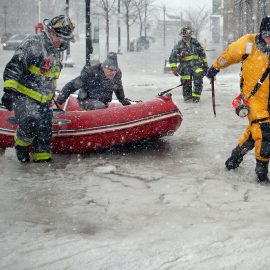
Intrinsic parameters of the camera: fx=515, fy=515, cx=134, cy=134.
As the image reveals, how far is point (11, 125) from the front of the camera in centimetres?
648

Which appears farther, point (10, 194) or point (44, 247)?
point (10, 194)

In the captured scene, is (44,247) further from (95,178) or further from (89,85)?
(89,85)

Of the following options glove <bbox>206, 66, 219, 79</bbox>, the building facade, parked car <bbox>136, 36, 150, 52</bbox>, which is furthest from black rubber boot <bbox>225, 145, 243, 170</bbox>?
parked car <bbox>136, 36, 150, 52</bbox>

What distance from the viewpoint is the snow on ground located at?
3.35m

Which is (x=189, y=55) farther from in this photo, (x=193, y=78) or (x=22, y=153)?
(x=22, y=153)

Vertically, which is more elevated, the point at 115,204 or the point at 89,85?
the point at 89,85

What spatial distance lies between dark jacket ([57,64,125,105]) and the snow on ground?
0.84 meters

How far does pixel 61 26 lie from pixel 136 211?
7.63 ft

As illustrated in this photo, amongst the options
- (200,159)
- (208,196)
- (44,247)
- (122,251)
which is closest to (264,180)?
(208,196)

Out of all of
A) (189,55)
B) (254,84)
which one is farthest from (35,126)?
(189,55)

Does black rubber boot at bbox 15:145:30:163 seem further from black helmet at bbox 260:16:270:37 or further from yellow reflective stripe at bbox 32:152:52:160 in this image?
black helmet at bbox 260:16:270:37

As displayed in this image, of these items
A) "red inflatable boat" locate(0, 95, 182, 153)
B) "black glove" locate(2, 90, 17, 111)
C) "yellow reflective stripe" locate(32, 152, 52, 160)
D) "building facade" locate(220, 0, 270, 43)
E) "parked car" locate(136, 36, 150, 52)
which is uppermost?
"building facade" locate(220, 0, 270, 43)

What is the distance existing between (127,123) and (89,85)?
1.07 metres

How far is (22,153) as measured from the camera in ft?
19.6
